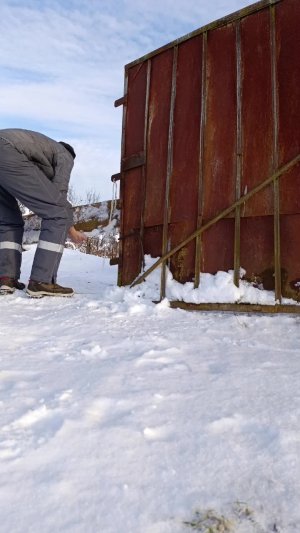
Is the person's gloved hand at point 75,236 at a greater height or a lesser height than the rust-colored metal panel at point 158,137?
lesser

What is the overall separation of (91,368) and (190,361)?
432mm

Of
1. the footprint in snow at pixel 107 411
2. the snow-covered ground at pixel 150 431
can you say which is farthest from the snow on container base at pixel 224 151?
the footprint in snow at pixel 107 411

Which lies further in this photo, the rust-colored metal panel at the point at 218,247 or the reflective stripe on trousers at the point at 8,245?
the reflective stripe on trousers at the point at 8,245

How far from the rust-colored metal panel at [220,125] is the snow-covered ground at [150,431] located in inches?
47.1

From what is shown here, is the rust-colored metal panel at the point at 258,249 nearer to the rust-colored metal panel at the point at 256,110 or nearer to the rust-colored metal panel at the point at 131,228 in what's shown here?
the rust-colored metal panel at the point at 256,110

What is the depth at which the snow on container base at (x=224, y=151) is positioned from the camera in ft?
10.0

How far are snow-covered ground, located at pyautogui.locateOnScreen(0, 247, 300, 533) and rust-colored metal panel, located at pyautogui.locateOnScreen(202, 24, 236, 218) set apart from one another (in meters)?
1.20

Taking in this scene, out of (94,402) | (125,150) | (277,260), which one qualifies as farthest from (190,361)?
(125,150)

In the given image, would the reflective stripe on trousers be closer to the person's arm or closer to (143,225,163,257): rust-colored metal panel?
the person's arm

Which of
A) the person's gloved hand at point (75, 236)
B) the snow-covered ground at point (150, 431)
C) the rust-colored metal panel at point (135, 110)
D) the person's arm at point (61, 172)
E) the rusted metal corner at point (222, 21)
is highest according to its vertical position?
A: the rusted metal corner at point (222, 21)

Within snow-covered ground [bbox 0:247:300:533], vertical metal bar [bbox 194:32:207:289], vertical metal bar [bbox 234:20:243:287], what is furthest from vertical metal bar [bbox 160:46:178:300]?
snow-covered ground [bbox 0:247:300:533]

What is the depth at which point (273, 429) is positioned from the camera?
1.31 meters

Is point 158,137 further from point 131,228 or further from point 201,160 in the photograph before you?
point 131,228

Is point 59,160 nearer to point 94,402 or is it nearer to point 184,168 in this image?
point 184,168
